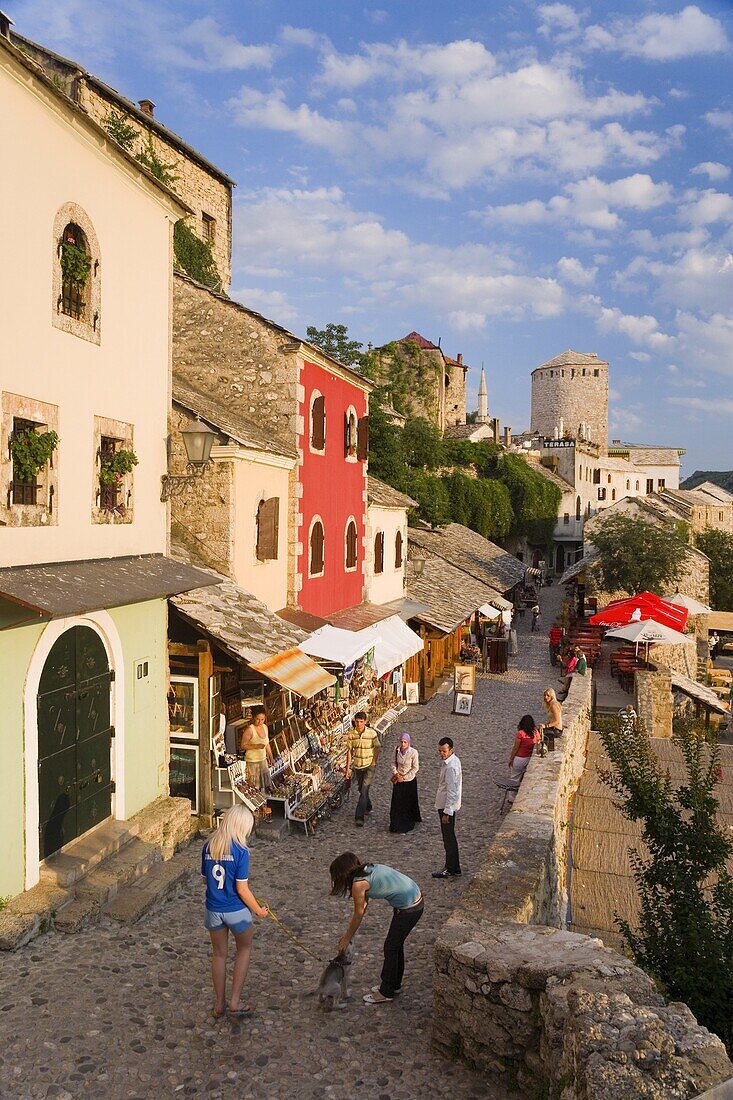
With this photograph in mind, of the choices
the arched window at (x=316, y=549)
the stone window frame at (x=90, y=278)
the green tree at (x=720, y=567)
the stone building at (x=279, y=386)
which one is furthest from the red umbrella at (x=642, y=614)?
the green tree at (x=720, y=567)

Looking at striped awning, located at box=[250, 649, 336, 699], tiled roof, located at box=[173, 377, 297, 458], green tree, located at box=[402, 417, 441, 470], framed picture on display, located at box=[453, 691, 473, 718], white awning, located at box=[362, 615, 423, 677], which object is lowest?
framed picture on display, located at box=[453, 691, 473, 718]

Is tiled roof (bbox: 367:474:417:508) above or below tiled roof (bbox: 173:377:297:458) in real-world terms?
below

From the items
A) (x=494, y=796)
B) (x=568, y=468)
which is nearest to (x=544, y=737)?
(x=494, y=796)

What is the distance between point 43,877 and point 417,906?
12.1ft

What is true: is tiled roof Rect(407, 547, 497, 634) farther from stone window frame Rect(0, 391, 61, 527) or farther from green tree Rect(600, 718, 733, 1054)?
stone window frame Rect(0, 391, 61, 527)

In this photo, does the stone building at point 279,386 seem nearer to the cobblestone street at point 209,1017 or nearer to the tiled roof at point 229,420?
the tiled roof at point 229,420

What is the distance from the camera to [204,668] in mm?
10195

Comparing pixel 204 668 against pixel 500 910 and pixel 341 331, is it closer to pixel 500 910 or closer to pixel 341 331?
pixel 500 910

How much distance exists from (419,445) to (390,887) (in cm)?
3911

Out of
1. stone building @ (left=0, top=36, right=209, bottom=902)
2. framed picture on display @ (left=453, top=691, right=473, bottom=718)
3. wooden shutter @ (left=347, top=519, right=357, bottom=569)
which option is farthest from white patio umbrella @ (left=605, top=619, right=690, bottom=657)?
stone building @ (left=0, top=36, right=209, bottom=902)

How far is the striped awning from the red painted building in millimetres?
3896

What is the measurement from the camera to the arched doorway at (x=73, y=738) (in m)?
7.52

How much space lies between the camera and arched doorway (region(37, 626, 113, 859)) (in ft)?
24.7

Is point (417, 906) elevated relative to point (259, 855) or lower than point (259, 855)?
elevated
